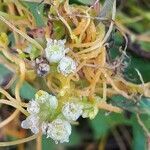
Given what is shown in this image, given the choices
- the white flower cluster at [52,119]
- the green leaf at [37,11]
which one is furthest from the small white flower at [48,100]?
the green leaf at [37,11]

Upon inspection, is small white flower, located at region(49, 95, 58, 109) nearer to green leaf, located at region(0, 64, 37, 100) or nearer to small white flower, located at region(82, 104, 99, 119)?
small white flower, located at region(82, 104, 99, 119)

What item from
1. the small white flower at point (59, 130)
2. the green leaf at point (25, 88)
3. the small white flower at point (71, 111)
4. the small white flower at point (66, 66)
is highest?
the small white flower at point (66, 66)

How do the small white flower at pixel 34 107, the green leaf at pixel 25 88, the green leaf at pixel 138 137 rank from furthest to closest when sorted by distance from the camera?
the green leaf at pixel 138 137, the green leaf at pixel 25 88, the small white flower at pixel 34 107

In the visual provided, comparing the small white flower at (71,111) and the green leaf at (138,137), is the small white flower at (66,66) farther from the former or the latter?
the green leaf at (138,137)

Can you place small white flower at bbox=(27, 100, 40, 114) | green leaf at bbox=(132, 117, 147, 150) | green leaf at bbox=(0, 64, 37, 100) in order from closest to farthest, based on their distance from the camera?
small white flower at bbox=(27, 100, 40, 114)
green leaf at bbox=(0, 64, 37, 100)
green leaf at bbox=(132, 117, 147, 150)

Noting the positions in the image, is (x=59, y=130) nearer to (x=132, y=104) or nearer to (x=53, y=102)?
(x=53, y=102)

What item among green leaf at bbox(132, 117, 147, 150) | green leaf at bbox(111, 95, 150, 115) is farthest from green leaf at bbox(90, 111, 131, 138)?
green leaf at bbox(111, 95, 150, 115)

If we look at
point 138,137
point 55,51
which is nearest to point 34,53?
point 55,51
